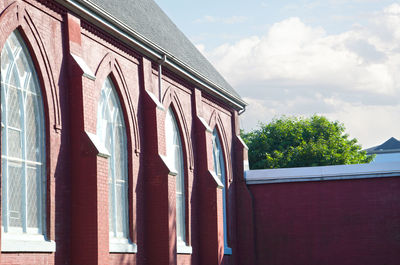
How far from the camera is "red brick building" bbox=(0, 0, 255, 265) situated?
13.8 metres

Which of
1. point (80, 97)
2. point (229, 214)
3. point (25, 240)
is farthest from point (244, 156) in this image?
point (25, 240)

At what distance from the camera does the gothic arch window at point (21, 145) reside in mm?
13227

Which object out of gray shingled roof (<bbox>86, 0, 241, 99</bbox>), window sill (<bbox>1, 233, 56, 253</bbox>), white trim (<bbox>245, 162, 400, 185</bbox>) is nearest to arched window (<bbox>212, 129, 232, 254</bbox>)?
white trim (<bbox>245, 162, 400, 185</bbox>)

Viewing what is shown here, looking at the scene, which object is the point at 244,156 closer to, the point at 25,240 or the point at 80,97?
the point at 80,97

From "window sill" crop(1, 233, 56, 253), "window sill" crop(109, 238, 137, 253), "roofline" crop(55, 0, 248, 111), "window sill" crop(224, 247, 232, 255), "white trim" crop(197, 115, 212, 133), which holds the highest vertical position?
"roofline" crop(55, 0, 248, 111)

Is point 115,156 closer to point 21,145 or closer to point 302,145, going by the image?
point 21,145

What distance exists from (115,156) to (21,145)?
4.29m

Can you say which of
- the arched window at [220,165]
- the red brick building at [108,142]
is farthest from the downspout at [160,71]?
the arched window at [220,165]

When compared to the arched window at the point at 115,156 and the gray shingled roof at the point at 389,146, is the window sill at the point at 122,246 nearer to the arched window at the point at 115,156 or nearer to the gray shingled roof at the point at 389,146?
the arched window at the point at 115,156

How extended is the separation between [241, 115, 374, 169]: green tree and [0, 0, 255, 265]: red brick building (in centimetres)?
1914

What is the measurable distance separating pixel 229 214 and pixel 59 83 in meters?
12.6

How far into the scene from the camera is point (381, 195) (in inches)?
995

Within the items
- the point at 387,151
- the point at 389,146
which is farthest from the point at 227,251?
the point at 389,146

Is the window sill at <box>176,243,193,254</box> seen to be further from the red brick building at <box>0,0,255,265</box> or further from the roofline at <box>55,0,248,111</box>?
the roofline at <box>55,0,248,111</box>
